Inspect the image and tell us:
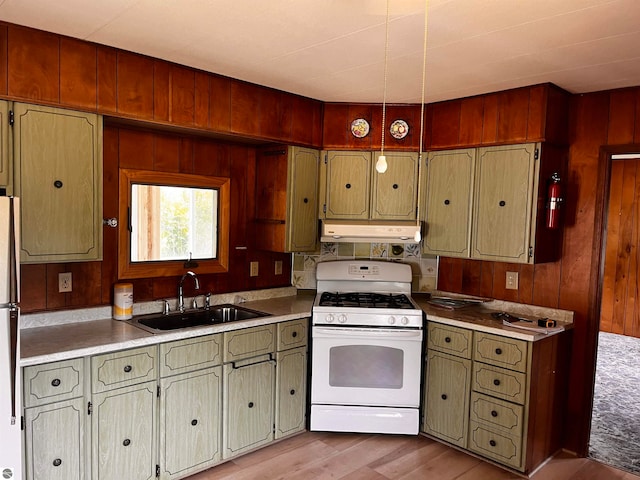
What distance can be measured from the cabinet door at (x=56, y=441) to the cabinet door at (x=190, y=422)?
0.43 meters

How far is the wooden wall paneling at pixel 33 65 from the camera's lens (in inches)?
88.7

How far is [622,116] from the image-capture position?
308 centimetres

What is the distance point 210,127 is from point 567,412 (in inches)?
120

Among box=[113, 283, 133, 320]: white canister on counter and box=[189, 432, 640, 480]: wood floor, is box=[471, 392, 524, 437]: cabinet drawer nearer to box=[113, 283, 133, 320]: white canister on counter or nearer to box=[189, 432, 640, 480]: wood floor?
box=[189, 432, 640, 480]: wood floor

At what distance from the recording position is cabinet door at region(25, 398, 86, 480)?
2164 mm

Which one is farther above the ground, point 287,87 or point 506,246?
point 287,87

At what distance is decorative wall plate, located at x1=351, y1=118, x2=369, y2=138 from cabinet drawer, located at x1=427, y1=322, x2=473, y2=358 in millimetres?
1499

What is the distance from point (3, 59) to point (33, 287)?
1.16 metres

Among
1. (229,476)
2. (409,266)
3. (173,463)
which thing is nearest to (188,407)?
(173,463)

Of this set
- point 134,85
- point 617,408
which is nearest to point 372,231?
point 134,85

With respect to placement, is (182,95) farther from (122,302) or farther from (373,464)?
(373,464)

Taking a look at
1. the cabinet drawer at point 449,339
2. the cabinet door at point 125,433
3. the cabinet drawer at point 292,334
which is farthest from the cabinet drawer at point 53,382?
the cabinet drawer at point 449,339

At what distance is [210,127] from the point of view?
9.89 ft

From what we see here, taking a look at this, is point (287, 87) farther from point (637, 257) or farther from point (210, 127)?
point (637, 257)
